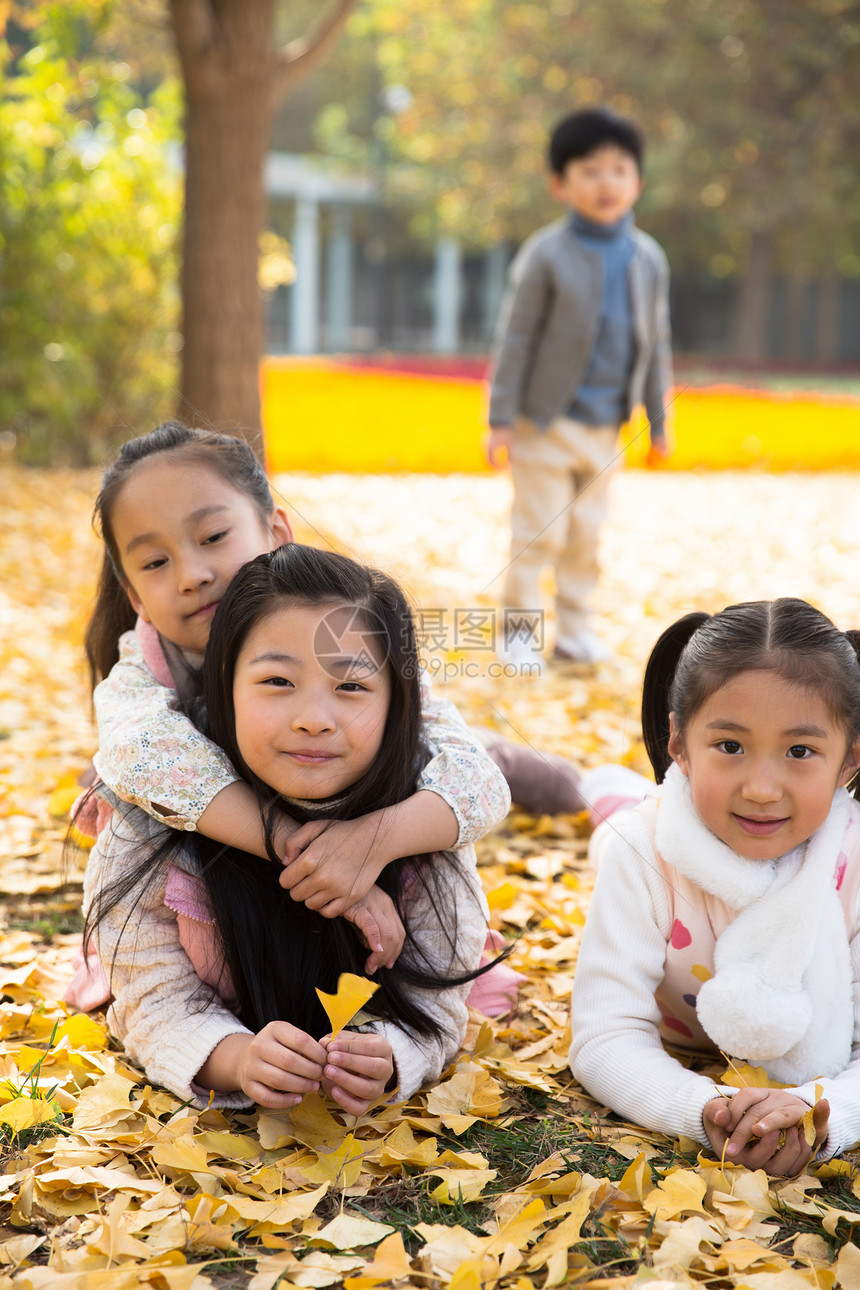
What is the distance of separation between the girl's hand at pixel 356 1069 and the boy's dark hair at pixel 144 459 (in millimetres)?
879

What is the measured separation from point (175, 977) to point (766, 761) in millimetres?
870

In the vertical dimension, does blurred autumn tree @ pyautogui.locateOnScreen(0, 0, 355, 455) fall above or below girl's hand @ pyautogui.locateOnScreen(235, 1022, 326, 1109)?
above

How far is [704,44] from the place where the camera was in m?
20.3

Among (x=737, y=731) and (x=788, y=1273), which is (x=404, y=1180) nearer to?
(x=788, y=1273)

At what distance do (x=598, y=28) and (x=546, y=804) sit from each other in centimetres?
2117

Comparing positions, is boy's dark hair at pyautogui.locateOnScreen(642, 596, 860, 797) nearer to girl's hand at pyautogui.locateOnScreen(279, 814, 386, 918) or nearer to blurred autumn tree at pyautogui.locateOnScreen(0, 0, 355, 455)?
girl's hand at pyautogui.locateOnScreen(279, 814, 386, 918)

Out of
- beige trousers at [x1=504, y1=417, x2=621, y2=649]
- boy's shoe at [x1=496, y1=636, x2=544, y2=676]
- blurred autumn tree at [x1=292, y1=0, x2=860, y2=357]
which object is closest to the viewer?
boy's shoe at [x1=496, y1=636, x2=544, y2=676]

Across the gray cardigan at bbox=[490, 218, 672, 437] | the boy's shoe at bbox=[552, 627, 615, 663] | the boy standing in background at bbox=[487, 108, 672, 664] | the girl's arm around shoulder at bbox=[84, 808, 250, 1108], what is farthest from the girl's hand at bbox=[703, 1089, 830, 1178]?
the gray cardigan at bbox=[490, 218, 672, 437]

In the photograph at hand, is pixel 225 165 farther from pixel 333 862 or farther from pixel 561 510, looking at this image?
pixel 333 862

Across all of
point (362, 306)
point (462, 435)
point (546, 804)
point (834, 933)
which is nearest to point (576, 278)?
point (546, 804)

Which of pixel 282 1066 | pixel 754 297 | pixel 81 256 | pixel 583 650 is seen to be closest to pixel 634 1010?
pixel 282 1066

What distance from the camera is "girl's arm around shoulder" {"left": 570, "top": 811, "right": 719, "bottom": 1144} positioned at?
1.66 m

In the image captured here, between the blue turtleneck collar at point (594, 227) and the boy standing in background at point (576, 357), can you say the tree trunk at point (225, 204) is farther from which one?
the blue turtleneck collar at point (594, 227)

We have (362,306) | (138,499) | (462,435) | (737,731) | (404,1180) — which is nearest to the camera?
A: (404,1180)
